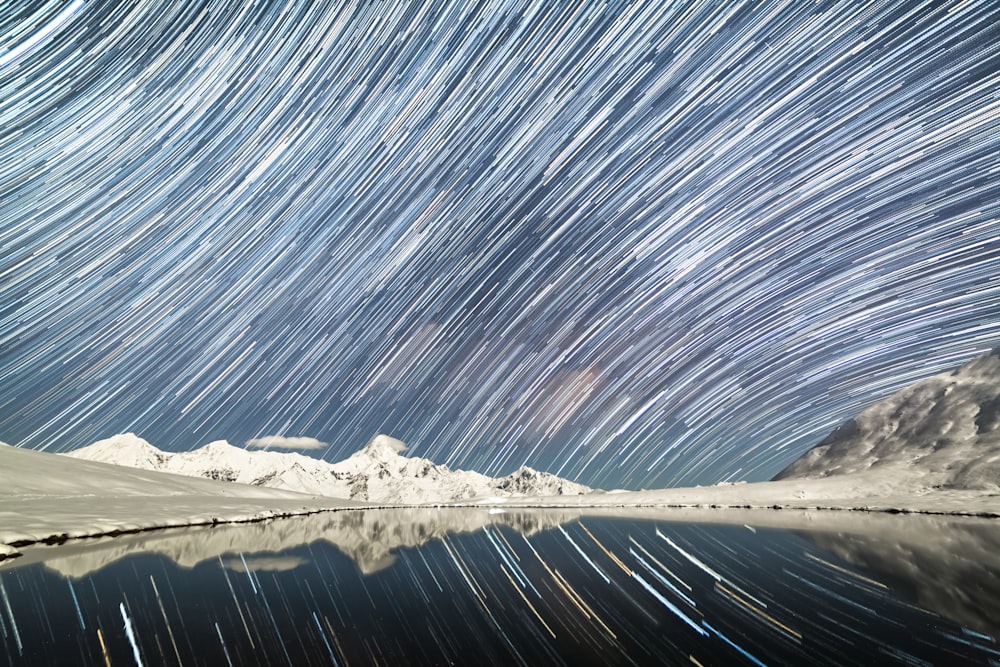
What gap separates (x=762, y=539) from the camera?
17.6m

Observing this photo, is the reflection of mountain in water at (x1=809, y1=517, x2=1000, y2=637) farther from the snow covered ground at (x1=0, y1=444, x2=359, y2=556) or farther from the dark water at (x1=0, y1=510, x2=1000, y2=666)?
the snow covered ground at (x1=0, y1=444, x2=359, y2=556)

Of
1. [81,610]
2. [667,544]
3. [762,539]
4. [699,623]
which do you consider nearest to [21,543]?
[81,610]

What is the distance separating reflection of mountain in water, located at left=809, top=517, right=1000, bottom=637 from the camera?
21.5 ft

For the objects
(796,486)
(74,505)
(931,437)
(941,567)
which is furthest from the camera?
(931,437)

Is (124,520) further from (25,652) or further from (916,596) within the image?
(916,596)

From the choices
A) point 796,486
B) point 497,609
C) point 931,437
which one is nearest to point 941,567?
point 497,609

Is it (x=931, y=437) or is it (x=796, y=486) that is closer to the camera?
(x=796, y=486)

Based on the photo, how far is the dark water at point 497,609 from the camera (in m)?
4.87

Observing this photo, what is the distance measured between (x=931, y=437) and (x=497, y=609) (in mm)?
132974

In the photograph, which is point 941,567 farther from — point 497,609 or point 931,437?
point 931,437

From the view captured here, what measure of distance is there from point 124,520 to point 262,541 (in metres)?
10.4

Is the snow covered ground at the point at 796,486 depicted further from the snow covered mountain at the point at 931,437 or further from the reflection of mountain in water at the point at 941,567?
the reflection of mountain in water at the point at 941,567

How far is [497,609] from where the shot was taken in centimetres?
711

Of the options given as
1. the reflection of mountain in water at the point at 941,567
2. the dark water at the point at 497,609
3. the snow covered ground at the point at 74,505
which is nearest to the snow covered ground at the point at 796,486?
the snow covered ground at the point at 74,505
